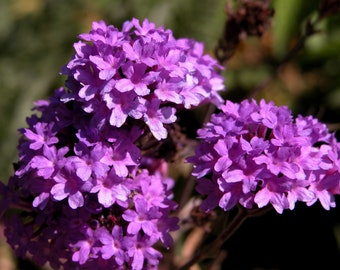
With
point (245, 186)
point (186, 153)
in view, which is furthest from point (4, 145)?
point (245, 186)

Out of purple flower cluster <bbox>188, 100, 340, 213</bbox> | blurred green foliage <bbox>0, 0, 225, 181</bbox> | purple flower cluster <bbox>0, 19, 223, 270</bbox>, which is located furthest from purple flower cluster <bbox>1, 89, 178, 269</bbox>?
blurred green foliage <bbox>0, 0, 225, 181</bbox>

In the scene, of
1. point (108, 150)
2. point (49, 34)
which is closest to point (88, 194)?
point (108, 150)

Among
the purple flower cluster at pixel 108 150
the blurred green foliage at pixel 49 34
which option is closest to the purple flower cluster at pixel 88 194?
the purple flower cluster at pixel 108 150

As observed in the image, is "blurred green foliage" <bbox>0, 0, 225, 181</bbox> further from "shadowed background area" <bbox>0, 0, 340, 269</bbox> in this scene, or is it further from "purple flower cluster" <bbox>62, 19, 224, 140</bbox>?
"purple flower cluster" <bbox>62, 19, 224, 140</bbox>

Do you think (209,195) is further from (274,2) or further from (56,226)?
(274,2)

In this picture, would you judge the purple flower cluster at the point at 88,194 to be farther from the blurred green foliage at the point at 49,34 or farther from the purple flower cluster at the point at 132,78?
the blurred green foliage at the point at 49,34

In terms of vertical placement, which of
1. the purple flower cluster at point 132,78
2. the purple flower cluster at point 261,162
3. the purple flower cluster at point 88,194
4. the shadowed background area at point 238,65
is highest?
the purple flower cluster at point 132,78

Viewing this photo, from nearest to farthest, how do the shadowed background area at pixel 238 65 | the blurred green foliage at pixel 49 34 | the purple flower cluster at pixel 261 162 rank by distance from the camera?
the purple flower cluster at pixel 261 162
the shadowed background area at pixel 238 65
the blurred green foliage at pixel 49 34
